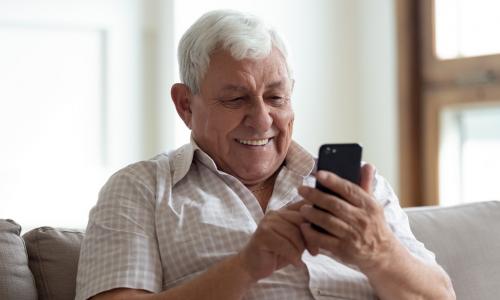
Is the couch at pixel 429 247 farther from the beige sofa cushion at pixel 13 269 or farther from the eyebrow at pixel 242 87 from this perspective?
the eyebrow at pixel 242 87

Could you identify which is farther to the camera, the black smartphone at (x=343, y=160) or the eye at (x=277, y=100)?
the eye at (x=277, y=100)

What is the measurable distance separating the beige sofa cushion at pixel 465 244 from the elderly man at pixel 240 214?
0.20 m

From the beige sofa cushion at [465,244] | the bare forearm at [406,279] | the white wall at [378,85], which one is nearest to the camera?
the bare forearm at [406,279]

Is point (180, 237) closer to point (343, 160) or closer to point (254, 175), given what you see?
point (254, 175)

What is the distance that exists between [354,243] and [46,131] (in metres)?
2.11

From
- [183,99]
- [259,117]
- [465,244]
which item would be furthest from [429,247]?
[183,99]

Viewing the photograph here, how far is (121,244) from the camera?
4.46 feet

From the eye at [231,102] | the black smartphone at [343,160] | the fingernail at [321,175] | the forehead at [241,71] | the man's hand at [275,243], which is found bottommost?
the man's hand at [275,243]

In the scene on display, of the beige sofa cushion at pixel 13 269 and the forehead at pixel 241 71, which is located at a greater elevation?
the forehead at pixel 241 71

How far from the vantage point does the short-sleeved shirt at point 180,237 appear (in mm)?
1351

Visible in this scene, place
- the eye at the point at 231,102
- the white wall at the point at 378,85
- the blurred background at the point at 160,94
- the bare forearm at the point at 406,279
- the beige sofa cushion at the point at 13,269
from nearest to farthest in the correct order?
1. the bare forearm at the point at 406,279
2. the beige sofa cushion at the point at 13,269
3. the eye at the point at 231,102
4. the blurred background at the point at 160,94
5. the white wall at the point at 378,85

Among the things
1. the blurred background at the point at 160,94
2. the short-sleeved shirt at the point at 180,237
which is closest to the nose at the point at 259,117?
the short-sleeved shirt at the point at 180,237

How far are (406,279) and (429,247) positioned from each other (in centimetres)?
40

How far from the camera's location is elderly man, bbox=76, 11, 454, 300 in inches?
47.9
